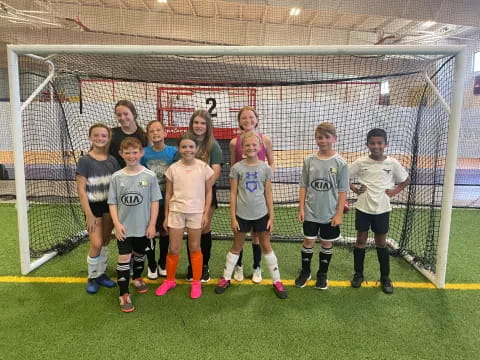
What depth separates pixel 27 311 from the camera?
231cm

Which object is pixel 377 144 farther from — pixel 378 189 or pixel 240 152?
pixel 240 152

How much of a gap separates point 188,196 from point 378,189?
5.15ft

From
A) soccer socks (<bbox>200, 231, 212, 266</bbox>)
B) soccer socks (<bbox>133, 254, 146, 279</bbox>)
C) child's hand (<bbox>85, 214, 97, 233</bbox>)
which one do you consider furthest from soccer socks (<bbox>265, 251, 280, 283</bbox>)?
child's hand (<bbox>85, 214, 97, 233</bbox>)

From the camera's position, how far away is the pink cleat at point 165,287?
257 cm

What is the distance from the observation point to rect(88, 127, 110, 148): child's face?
95.0 inches

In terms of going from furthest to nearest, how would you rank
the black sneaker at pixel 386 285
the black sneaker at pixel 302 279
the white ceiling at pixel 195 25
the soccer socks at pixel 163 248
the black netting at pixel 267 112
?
the white ceiling at pixel 195 25 < the black netting at pixel 267 112 < the soccer socks at pixel 163 248 < the black sneaker at pixel 302 279 < the black sneaker at pixel 386 285

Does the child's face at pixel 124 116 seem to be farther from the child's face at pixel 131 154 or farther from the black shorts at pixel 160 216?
the black shorts at pixel 160 216

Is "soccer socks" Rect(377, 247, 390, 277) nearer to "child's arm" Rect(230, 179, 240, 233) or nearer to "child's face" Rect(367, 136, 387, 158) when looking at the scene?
"child's face" Rect(367, 136, 387, 158)

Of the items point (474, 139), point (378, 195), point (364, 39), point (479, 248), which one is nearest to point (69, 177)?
point (378, 195)

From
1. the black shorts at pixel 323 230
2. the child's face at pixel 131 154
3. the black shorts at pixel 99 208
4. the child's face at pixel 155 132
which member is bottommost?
the black shorts at pixel 323 230

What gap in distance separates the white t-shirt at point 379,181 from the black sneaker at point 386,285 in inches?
23.7

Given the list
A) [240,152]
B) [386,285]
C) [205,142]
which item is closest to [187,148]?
[205,142]

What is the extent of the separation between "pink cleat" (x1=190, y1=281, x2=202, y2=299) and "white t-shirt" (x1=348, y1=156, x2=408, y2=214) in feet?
5.02

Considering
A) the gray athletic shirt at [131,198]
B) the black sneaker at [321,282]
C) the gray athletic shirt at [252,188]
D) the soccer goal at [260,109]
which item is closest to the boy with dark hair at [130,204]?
the gray athletic shirt at [131,198]
